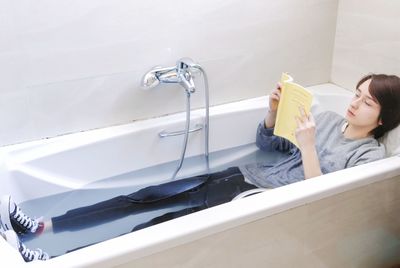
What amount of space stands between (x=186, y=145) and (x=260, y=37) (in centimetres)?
56

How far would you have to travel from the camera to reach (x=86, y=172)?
1.73 metres

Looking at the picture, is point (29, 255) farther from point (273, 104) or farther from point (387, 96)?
A: point (387, 96)

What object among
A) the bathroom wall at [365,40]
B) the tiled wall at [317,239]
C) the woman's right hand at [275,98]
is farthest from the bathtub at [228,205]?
the woman's right hand at [275,98]

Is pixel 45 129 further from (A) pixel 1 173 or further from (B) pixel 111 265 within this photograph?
(B) pixel 111 265

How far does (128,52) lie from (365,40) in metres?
1.01

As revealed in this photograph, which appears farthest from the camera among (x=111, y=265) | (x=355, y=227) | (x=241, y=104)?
(x=241, y=104)

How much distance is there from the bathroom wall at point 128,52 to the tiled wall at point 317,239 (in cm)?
79

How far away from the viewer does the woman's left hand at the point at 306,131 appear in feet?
4.72

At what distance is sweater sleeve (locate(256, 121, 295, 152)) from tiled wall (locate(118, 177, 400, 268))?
1.40 ft

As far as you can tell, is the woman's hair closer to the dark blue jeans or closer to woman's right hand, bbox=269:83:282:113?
woman's right hand, bbox=269:83:282:113

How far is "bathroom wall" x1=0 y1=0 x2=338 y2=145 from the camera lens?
1560 millimetres

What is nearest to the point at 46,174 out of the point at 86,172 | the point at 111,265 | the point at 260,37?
the point at 86,172

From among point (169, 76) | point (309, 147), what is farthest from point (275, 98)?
point (169, 76)

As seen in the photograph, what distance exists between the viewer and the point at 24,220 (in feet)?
4.68
